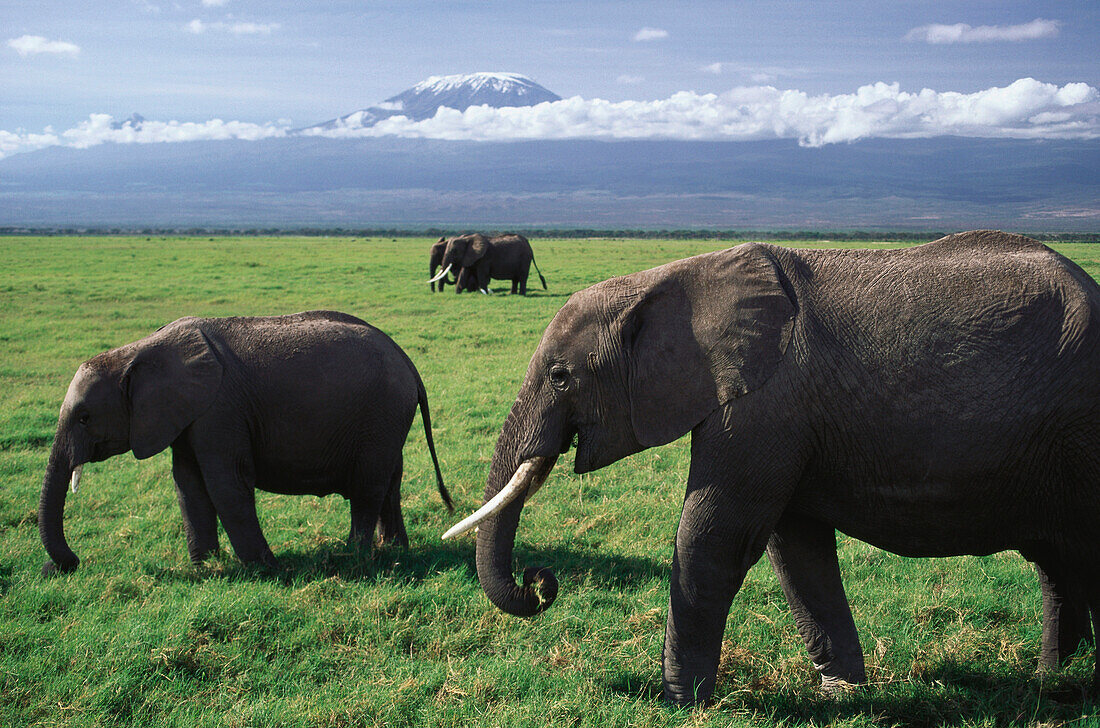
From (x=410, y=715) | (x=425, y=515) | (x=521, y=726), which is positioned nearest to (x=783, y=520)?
(x=521, y=726)

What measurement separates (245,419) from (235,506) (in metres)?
0.69

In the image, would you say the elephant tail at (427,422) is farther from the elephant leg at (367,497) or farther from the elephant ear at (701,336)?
the elephant ear at (701,336)

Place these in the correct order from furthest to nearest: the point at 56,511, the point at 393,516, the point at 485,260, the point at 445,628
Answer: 1. the point at 485,260
2. the point at 393,516
3. the point at 56,511
4. the point at 445,628

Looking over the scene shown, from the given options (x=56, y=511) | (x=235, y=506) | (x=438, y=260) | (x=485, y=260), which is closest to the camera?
(x=56, y=511)

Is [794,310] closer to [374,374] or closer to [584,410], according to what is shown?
[584,410]

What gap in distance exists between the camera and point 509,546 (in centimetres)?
471

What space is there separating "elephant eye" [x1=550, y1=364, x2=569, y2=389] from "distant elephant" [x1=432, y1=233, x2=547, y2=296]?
2620 cm

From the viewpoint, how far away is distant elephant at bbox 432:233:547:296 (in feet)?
102

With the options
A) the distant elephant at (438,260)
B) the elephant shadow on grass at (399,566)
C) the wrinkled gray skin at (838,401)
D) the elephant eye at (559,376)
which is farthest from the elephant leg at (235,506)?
the distant elephant at (438,260)

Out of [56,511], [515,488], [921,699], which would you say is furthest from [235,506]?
[921,699]

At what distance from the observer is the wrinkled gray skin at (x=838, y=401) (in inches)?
157

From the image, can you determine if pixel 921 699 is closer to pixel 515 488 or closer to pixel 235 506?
pixel 515 488

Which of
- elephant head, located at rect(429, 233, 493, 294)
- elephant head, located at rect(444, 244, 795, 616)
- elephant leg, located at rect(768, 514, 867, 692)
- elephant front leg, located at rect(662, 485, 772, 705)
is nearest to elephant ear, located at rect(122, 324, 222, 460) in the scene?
elephant head, located at rect(444, 244, 795, 616)

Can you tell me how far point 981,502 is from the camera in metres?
4.14
